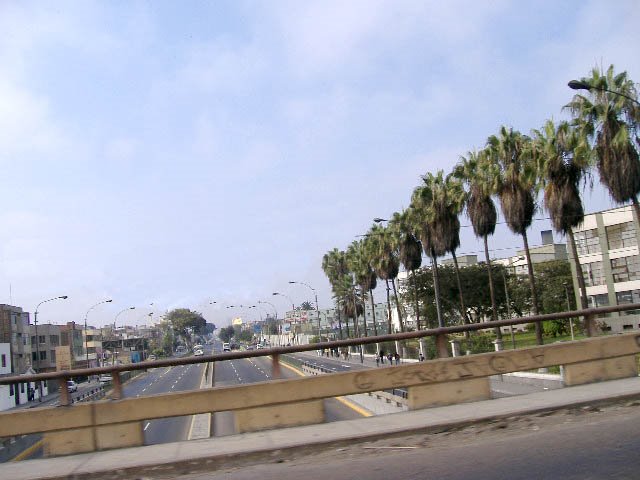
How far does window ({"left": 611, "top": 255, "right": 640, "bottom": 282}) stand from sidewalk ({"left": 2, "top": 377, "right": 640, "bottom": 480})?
59.2m

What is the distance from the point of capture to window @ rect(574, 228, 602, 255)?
6669cm

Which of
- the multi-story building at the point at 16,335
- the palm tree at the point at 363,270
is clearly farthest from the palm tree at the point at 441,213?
the multi-story building at the point at 16,335

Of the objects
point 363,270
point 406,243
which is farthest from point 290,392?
point 363,270

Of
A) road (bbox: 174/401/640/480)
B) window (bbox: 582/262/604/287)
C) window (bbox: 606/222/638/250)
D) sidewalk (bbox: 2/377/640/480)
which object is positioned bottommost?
road (bbox: 174/401/640/480)

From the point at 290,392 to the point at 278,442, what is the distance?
1.05 m

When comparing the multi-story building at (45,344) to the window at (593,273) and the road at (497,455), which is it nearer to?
the window at (593,273)

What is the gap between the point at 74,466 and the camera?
8203 mm

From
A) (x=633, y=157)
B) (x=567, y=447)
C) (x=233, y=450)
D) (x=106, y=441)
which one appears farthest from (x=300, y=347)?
(x=633, y=157)

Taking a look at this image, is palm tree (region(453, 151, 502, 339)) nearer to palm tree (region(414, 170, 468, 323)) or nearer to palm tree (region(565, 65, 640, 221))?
palm tree (region(414, 170, 468, 323))

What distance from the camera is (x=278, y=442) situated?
851 centimetres

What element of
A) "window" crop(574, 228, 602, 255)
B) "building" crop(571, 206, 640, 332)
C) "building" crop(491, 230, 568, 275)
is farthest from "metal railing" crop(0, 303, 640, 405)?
"building" crop(491, 230, 568, 275)

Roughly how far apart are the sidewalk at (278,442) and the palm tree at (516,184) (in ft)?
97.2

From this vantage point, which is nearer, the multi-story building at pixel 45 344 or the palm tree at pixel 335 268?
the multi-story building at pixel 45 344

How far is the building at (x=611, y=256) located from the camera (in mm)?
Answer: 63938
